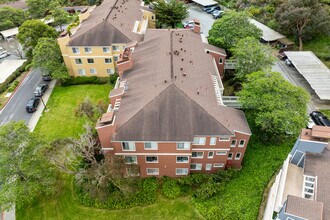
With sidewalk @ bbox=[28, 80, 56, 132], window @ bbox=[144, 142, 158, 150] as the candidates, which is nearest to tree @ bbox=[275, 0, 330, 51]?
window @ bbox=[144, 142, 158, 150]

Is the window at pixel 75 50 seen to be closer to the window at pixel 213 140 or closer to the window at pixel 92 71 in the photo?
the window at pixel 92 71

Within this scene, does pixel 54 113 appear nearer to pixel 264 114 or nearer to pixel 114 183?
pixel 114 183

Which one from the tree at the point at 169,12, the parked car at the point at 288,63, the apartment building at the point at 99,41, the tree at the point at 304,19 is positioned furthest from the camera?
the tree at the point at 169,12

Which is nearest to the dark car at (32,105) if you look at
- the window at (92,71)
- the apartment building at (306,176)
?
the window at (92,71)

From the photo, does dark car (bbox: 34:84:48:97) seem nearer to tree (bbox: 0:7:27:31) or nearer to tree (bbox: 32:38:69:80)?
tree (bbox: 32:38:69:80)

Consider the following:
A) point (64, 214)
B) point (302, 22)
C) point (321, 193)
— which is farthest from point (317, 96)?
point (64, 214)

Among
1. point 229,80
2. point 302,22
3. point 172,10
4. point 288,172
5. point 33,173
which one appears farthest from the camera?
point 172,10
